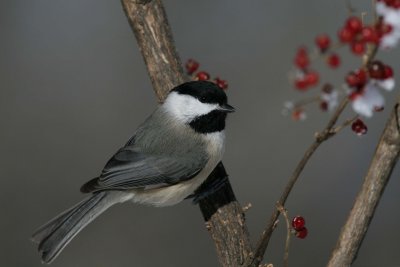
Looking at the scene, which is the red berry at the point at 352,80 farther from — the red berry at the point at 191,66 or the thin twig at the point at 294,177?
the red berry at the point at 191,66

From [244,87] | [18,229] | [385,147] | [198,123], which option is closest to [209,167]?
[198,123]

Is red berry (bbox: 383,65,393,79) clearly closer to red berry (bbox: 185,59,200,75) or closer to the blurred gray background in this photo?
red berry (bbox: 185,59,200,75)

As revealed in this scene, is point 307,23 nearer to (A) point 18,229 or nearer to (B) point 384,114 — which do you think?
(B) point 384,114

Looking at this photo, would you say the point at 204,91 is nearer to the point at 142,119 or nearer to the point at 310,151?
the point at 310,151

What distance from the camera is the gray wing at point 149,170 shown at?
1917mm

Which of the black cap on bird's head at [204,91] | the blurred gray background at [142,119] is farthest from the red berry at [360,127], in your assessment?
the blurred gray background at [142,119]

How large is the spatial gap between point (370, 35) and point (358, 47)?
3cm

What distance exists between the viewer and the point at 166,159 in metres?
1.94

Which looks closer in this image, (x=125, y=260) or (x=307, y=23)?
(x=125, y=260)

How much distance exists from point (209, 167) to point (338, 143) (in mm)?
1652

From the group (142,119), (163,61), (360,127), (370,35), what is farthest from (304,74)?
(142,119)

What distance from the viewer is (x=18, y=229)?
3.05 m

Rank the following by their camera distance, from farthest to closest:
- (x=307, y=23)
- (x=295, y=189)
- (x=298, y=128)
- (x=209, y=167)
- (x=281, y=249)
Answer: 1. (x=307, y=23)
2. (x=298, y=128)
3. (x=295, y=189)
4. (x=281, y=249)
5. (x=209, y=167)

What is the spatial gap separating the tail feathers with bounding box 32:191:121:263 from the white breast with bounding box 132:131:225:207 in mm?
109
